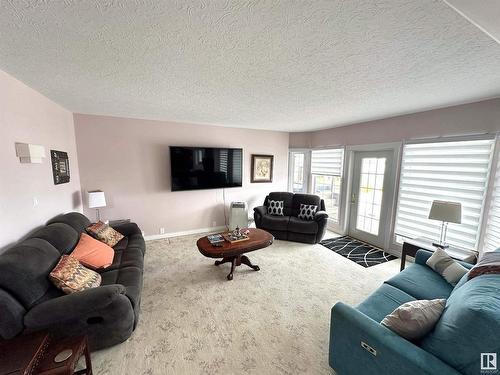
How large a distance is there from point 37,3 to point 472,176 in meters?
4.41

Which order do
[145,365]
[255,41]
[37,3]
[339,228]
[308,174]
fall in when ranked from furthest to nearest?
Answer: [308,174] → [339,228] → [145,365] → [255,41] → [37,3]

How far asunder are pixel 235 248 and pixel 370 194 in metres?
2.96

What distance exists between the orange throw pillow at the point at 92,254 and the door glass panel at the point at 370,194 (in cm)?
433

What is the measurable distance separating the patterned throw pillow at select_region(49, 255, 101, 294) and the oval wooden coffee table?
1.15 metres

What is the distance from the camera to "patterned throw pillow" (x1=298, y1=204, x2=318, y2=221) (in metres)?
4.31

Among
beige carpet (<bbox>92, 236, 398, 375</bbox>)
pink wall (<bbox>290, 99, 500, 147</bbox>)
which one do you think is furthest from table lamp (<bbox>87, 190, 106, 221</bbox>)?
pink wall (<bbox>290, 99, 500, 147</bbox>)

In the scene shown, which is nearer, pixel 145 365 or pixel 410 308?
pixel 410 308

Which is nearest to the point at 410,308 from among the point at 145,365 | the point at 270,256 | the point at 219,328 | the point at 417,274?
the point at 417,274

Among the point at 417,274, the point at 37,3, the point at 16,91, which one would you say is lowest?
the point at 417,274

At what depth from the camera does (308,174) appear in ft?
17.6

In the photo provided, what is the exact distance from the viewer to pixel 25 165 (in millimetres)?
2121

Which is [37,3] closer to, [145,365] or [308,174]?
[145,365]

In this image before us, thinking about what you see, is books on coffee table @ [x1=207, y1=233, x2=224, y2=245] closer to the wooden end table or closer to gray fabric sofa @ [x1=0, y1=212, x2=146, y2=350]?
gray fabric sofa @ [x1=0, y1=212, x2=146, y2=350]

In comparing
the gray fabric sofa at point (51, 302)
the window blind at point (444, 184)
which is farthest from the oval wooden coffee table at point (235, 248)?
the window blind at point (444, 184)
